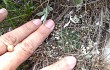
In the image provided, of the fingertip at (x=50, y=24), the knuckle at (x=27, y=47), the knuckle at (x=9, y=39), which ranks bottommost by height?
the knuckle at (x=27, y=47)

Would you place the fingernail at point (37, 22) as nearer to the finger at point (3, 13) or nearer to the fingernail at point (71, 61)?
the finger at point (3, 13)

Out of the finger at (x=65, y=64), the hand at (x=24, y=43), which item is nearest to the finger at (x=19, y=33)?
the hand at (x=24, y=43)

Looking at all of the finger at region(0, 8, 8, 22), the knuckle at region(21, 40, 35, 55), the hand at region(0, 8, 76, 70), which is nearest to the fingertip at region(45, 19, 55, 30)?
the hand at region(0, 8, 76, 70)

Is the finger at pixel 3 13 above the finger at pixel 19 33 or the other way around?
above

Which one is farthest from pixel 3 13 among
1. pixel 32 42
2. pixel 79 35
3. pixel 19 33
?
pixel 79 35

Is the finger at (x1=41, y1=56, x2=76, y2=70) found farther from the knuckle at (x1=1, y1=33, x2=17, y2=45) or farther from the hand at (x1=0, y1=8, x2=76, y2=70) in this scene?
the knuckle at (x1=1, y1=33, x2=17, y2=45)

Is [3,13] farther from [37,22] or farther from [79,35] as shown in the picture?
[79,35]
